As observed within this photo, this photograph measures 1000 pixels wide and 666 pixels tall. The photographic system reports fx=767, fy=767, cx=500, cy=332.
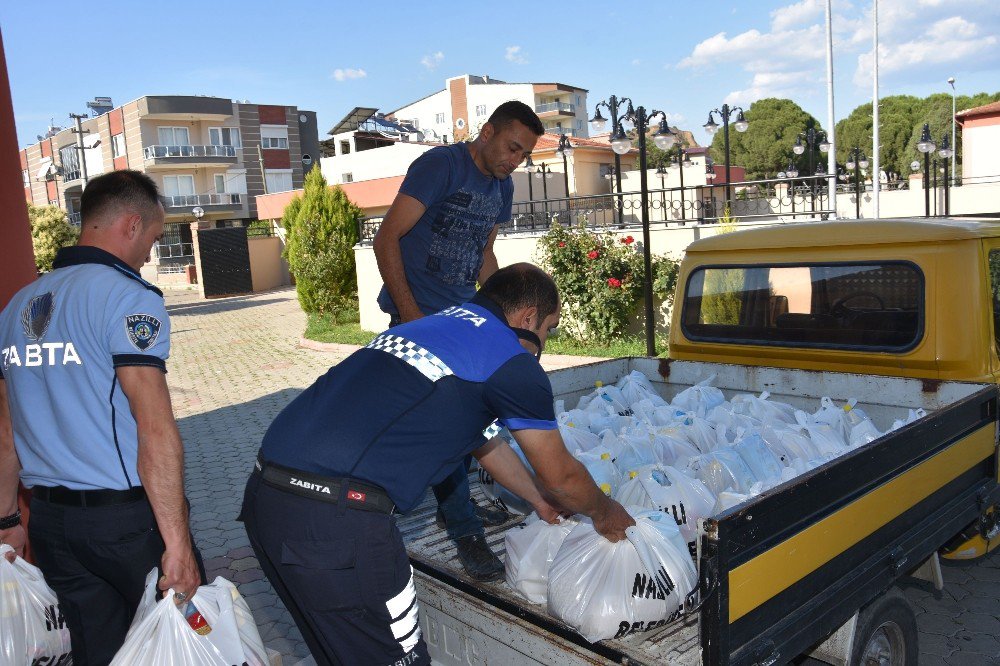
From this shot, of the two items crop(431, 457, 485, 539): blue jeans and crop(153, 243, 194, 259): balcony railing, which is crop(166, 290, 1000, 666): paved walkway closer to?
crop(431, 457, 485, 539): blue jeans

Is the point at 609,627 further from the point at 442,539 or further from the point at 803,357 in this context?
the point at 803,357

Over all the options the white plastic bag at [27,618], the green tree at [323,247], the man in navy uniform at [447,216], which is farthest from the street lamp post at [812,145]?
the white plastic bag at [27,618]

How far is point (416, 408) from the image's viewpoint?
1.94 metres

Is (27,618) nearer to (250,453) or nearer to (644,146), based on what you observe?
(250,453)

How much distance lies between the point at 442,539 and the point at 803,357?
7.15 ft

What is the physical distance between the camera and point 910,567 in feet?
8.38

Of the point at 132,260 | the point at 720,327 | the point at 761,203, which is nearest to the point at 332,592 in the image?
the point at 132,260

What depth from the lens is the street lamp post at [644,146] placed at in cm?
945

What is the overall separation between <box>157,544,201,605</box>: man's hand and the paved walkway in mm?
1680

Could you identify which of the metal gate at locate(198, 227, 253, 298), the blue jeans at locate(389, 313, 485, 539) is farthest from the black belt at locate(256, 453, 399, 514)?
the metal gate at locate(198, 227, 253, 298)

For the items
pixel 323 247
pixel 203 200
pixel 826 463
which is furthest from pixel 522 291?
pixel 203 200

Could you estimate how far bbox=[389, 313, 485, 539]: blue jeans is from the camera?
264 centimetres

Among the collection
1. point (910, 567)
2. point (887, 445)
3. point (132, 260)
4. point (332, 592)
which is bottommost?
point (910, 567)

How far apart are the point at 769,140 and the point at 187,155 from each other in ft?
128
